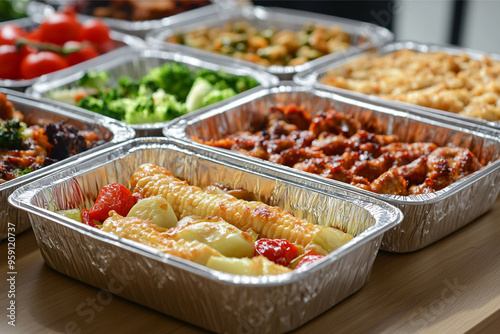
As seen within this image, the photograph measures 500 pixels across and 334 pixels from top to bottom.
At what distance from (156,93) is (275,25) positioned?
1.68 meters

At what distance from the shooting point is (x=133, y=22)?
4.82 meters

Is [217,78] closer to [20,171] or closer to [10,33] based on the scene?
[20,171]

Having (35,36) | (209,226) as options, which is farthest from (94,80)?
(209,226)

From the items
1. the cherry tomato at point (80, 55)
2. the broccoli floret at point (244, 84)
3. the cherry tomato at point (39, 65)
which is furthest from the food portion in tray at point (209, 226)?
the cherry tomato at point (80, 55)

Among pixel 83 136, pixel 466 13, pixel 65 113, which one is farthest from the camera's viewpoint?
pixel 466 13

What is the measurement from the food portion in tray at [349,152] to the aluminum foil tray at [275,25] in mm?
695

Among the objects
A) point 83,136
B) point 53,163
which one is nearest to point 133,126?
point 83,136

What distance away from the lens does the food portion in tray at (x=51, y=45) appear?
3.96 metres

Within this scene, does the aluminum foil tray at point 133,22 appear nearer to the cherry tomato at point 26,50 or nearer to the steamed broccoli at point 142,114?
the cherry tomato at point 26,50

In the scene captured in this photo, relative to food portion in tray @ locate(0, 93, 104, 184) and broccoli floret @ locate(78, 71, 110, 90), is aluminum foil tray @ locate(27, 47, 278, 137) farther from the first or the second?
food portion in tray @ locate(0, 93, 104, 184)

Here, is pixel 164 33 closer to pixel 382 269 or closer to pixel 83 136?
A: pixel 83 136

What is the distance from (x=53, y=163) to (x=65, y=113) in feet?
1.69

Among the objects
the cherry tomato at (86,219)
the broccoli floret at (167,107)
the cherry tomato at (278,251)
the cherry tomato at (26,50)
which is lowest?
the cherry tomato at (278,251)

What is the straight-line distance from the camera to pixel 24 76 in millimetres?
3982
